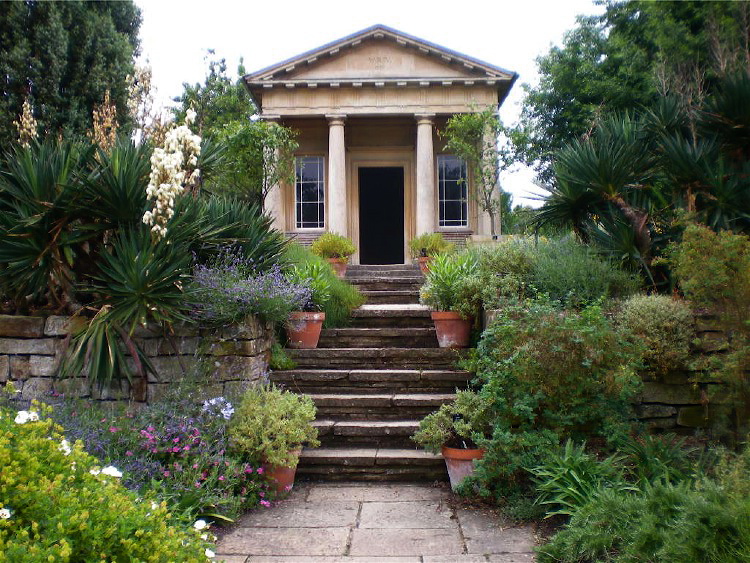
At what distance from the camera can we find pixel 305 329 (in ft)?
22.5

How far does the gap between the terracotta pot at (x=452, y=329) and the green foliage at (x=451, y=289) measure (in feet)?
0.33

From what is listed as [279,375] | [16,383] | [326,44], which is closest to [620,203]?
[279,375]

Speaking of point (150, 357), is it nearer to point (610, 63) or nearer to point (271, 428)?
point (271, 428)

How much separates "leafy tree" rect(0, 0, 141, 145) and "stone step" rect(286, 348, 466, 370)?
6923 millimetres

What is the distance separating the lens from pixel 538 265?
700 cm

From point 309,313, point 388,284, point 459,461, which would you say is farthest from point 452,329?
point 388,284

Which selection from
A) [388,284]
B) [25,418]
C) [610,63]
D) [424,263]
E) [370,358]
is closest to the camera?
[25,418]

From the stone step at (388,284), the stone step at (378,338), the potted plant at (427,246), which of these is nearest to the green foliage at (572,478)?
the stone step at (378,338)

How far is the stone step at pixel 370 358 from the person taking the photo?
21.9 ft

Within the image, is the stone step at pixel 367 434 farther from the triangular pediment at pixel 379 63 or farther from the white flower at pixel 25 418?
the triangular pediment at pixel 379 63

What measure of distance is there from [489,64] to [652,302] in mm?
10830

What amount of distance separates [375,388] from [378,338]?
989 millimetres

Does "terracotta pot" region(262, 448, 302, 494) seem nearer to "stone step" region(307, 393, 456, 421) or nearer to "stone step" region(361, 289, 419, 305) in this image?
"stone step" region(307, 393, 456, 421)

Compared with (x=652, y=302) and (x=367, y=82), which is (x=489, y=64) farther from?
(x=652, y=302)
